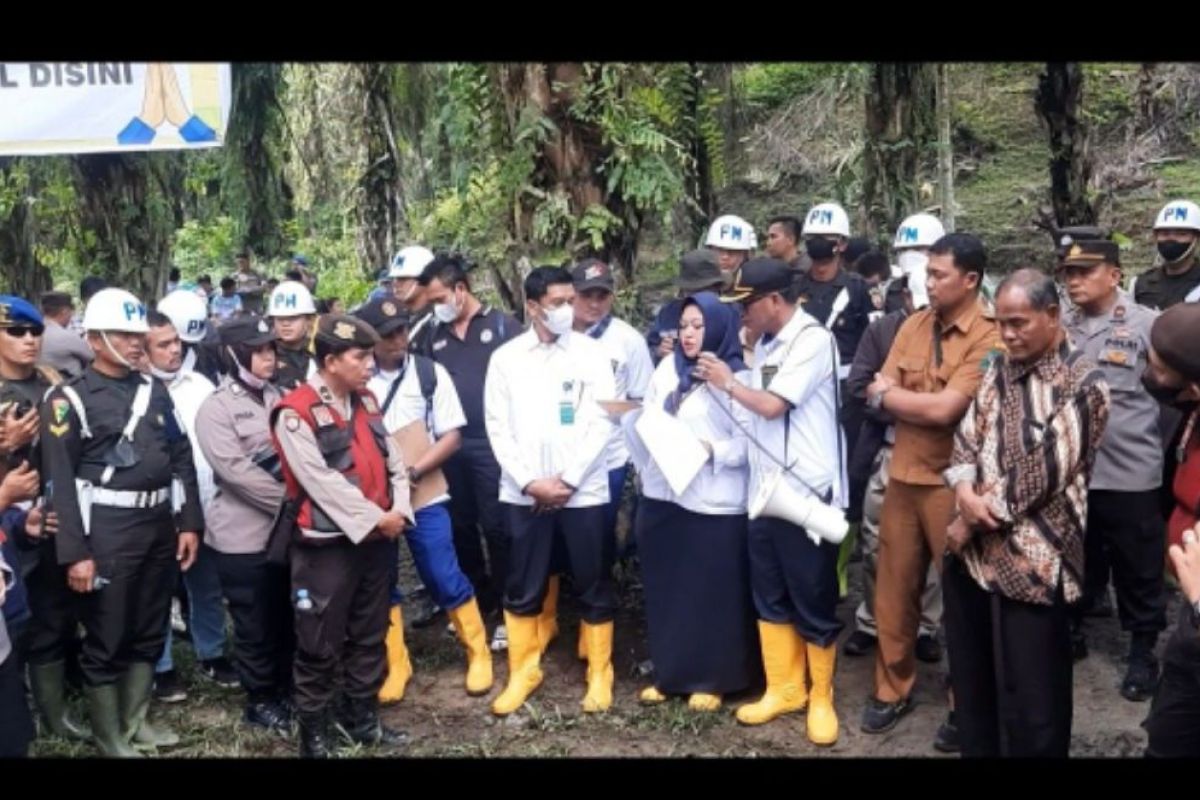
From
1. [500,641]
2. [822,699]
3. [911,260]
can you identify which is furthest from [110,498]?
[911,260]

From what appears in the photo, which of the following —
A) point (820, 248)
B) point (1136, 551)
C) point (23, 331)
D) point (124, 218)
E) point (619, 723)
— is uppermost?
point (124, 218)

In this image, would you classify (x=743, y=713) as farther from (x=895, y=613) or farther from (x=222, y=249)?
(x=222, y=249)

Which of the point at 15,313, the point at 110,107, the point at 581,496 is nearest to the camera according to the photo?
the point at 15,313

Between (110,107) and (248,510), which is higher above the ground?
(110,107)

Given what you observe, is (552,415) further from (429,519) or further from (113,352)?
(113,352)

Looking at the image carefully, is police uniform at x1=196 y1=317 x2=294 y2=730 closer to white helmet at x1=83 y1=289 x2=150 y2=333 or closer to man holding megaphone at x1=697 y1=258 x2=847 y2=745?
white helmet at x1=83 y1=289 x2=150 y2=333

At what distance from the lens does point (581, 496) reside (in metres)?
5.32

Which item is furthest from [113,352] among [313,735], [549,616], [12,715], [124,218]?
[124,218]

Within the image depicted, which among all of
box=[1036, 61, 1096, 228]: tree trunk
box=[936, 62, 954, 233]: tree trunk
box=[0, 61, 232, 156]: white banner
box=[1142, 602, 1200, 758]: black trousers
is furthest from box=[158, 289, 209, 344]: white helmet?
box=[1036, 61, 1096, 228]: tree trunk

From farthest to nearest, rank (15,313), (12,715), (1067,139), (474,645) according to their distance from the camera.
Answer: (1067,139)
(474,645)
(15,313)
(12,715)

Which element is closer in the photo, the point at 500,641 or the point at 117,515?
the point at 117,515

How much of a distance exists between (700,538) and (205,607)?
2.63 m

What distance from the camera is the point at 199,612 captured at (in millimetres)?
5879

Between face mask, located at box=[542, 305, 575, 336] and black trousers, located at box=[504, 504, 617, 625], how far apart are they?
0.85 metres
